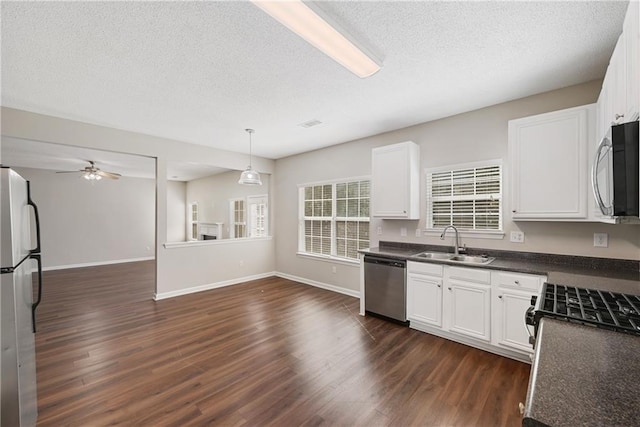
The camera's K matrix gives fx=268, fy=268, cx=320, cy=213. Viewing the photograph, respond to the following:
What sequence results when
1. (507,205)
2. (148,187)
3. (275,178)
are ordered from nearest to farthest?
(507,205) < (275,178) < (148,187)

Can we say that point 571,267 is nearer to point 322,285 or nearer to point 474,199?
point 474,199

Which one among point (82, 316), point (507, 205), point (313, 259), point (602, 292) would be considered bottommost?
point (82, 316)

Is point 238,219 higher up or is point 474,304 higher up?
point 238,219

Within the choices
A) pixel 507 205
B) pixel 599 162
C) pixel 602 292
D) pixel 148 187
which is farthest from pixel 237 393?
pixel 148 187

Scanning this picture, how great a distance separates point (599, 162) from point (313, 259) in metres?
4.33

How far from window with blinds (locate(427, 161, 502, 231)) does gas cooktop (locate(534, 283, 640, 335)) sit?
159cm

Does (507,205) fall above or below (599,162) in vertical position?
below

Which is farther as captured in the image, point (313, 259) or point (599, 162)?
point (313, 259)

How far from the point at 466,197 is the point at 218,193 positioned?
23.3 feet

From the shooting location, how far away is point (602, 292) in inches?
66.0

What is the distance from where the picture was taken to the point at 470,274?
2.81 meters

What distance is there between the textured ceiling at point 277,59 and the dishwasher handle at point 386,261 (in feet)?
6.25

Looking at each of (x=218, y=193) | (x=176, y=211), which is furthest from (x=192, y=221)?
(x=218, y=193)

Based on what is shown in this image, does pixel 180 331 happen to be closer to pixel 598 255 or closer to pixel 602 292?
pixel 602 292
